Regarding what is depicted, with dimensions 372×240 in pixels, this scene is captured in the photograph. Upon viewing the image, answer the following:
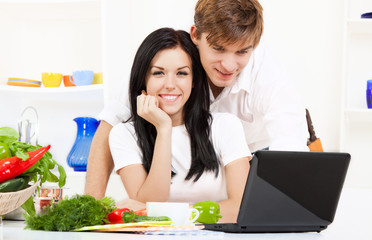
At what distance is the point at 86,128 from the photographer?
2.94m

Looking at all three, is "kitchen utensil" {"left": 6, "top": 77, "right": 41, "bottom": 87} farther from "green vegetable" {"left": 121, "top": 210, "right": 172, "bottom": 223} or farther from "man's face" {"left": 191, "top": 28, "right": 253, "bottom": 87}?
"green vegetable" {"left": 121, "top": 210, "right": 172, "bottom": 223}

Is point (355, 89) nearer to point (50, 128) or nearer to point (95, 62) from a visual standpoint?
point (95, 62)

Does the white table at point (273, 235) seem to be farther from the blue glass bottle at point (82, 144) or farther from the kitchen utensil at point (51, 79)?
the kitchen utensil at point (51, 79)

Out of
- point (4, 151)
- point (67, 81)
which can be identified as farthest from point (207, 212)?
point (67, 81)

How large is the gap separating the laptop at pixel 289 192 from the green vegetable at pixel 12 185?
0.38 meters

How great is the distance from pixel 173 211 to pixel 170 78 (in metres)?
0.85

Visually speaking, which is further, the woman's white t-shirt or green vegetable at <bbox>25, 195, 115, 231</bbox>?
the woman's white t-shirt

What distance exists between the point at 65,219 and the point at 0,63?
2.58 m

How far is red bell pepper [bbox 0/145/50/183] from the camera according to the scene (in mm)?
933

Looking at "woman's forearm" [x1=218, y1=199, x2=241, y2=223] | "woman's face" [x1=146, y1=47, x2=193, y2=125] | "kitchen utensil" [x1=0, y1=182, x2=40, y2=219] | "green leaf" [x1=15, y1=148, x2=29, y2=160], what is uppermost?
"woman's face" [x1=146, y1=47, x2=193, y2=125]

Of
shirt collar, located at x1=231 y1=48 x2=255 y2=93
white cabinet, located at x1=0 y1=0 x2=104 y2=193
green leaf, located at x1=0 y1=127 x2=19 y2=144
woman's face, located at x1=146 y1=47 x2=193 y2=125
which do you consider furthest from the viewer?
white cabinet, located at x1=0 y1=0 x2=104 y2=193

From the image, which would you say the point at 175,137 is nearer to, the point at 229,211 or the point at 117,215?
→ the point at 229,211

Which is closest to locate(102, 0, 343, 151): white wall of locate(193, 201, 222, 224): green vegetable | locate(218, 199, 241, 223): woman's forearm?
locate(218, 199, 241, 223): woman's forearm

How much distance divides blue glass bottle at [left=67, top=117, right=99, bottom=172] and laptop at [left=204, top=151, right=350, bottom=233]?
197cm
